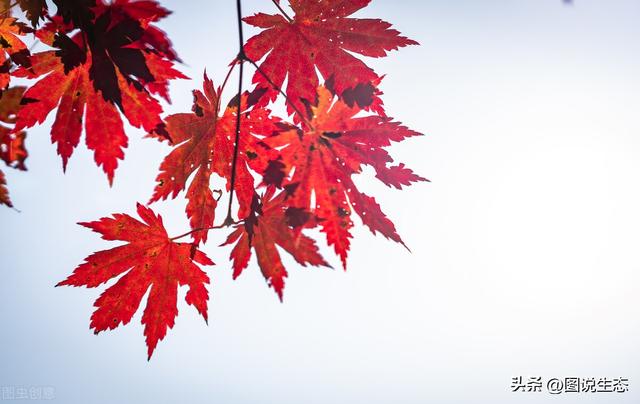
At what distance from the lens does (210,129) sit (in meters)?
1.59

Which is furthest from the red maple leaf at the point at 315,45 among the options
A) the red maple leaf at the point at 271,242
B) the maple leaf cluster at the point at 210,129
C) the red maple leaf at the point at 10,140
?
the red maple leaf at the point at 10,140

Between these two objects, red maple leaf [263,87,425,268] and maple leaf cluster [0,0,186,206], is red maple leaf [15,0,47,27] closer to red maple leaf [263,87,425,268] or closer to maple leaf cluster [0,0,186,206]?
maple leaf cluster [0,0,186,206]

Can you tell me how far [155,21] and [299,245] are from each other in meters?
0.82

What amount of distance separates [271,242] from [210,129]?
592 millimetres

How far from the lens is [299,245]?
3.65 ft

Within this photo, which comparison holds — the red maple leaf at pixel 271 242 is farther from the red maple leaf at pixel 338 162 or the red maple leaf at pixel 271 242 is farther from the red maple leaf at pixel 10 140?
the red maple leaf at pixel 10 140

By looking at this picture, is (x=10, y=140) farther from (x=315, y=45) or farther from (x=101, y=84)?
(x=315, y=45)

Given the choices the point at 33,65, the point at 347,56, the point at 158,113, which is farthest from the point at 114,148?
the point at 347,56

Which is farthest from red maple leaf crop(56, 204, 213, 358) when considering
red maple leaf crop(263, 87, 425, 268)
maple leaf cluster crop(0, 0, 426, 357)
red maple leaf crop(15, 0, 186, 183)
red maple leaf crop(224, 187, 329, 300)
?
red maple leaf crop(263, 87, 425, 268)

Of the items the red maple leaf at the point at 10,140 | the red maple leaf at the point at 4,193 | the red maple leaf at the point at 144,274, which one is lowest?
the red maple leaf at the point at 144,274

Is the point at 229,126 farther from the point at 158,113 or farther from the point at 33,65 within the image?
the point at 33,65

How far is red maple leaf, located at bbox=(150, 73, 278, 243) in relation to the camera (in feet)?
4.85

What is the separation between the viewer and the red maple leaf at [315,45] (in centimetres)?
149

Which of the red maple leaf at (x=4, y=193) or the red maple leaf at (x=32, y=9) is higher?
the red maple leaf at (x=32, y=9)
